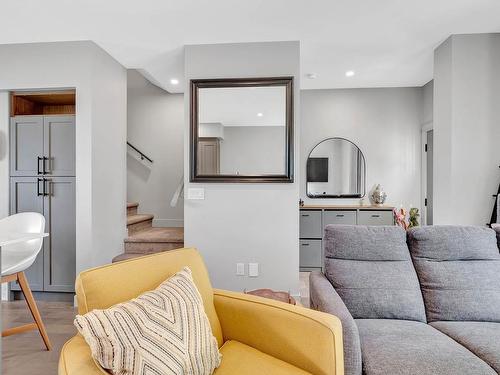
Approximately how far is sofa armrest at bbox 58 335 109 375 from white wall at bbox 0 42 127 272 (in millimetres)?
2248

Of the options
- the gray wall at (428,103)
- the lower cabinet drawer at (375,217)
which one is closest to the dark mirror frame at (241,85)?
the lower cabinet drawer at (375,217)

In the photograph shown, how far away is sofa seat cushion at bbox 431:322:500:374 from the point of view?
1293 millimetres

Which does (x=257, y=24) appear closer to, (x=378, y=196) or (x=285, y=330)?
(x=285, y=330)

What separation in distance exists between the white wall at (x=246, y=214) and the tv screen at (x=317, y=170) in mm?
1689

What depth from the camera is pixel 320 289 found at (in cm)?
166

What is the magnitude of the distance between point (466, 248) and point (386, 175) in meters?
2.93

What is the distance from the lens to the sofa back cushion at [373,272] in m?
1.70

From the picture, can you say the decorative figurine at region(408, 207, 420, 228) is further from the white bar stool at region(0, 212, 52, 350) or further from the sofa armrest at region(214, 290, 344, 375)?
the white bar stool at region(0, 212, 52, 350)

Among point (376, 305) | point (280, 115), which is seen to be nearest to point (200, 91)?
point (280, 115)

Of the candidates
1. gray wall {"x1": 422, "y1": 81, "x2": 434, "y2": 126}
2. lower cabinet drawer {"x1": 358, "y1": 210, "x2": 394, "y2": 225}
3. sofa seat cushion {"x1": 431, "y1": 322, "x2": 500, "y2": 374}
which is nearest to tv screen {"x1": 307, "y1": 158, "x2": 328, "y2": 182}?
lower cabinet drawer {"x1": 358, "y1": 210, "x2": 394, "y2": 225}

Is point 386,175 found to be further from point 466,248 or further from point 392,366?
point 392,366

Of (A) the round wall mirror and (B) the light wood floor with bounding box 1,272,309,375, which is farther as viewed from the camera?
(A) the round wall mirror

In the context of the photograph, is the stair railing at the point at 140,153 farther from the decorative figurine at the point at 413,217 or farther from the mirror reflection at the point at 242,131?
the decorative figurine at the point at 413,217

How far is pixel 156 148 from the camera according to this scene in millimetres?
4848
